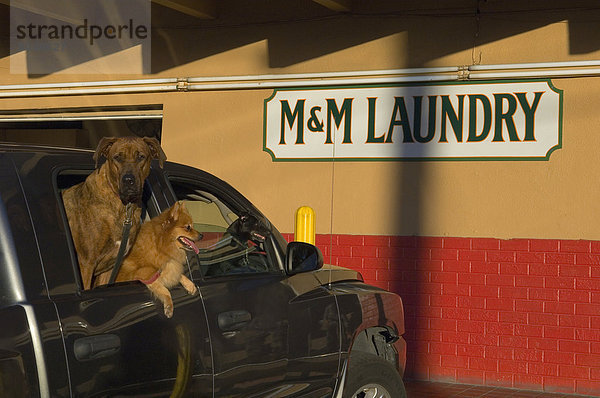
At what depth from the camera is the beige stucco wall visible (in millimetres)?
9469

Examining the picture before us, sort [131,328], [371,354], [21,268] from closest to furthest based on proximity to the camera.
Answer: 1. [21,268]
2. [131,328]
3. [371,354]

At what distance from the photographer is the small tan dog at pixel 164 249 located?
14.6 feet

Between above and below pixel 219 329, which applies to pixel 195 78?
above

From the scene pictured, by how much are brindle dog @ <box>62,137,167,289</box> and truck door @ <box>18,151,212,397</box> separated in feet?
0.34

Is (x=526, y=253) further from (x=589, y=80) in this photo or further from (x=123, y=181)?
(x=123, y=181)

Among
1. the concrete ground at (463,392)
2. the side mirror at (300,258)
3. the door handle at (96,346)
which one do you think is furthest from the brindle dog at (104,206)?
the concrete ground at (463,392)

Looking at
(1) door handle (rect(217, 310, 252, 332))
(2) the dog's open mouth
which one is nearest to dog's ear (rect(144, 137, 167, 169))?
(2) the dog's open mouth

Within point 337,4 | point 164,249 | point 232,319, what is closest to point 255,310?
point 232,319

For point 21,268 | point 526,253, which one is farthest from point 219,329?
point 526,253

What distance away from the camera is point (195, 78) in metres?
11.1

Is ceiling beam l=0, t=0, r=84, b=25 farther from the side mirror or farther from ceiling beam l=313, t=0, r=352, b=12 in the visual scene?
the side mirror

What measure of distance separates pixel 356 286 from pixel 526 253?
3901 millimetres

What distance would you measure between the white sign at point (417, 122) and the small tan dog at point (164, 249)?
5.81m

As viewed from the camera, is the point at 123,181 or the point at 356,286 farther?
the point at 356,286
